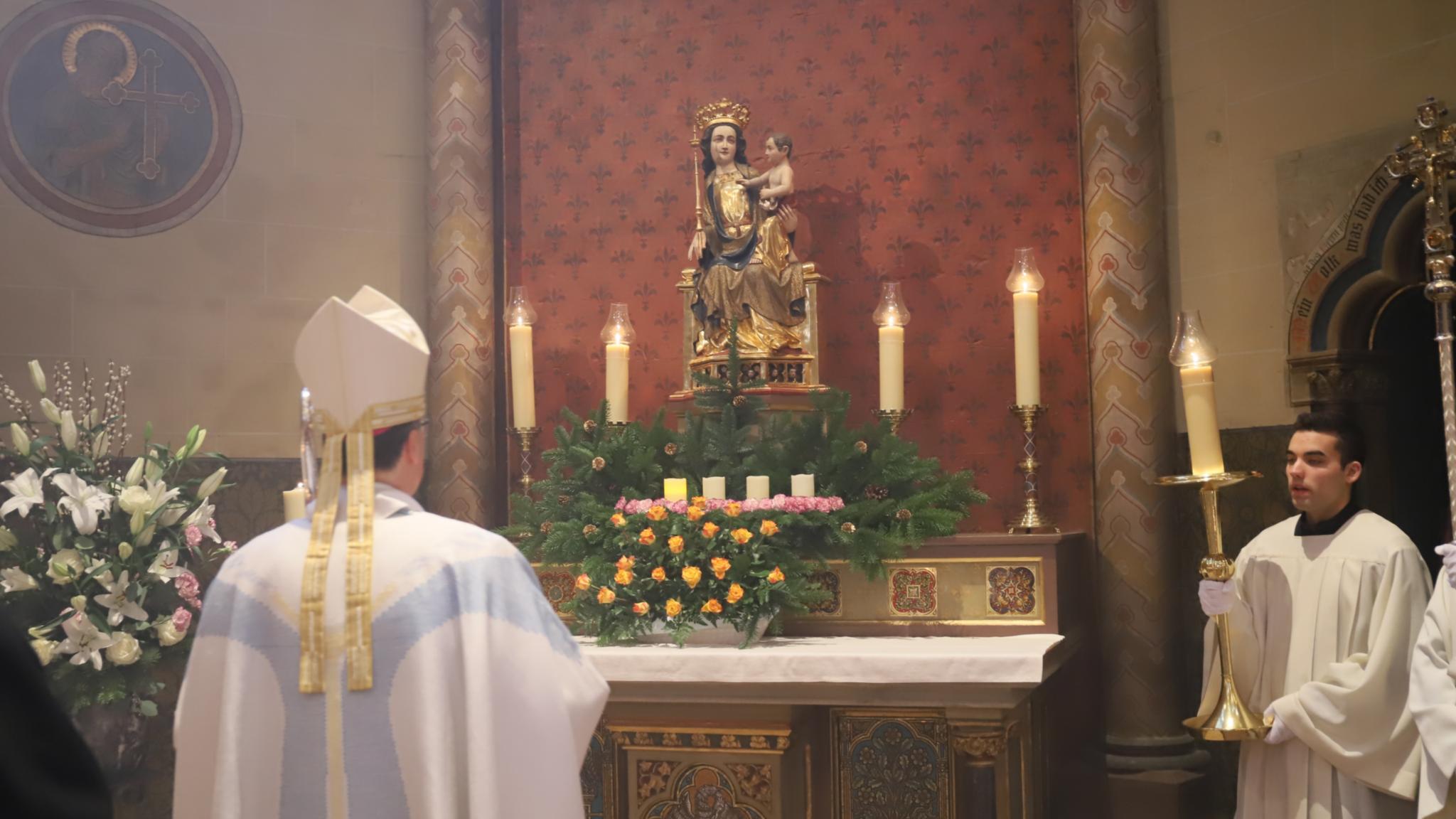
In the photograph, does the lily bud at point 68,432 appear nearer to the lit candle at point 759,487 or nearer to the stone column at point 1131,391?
the lit candle at point 759,487

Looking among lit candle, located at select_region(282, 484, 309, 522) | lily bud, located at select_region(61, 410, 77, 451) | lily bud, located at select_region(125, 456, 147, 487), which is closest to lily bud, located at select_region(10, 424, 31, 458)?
lily bud, located at select_region(61, 410, 77, 451)

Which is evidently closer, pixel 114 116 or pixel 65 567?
pixel 65 567

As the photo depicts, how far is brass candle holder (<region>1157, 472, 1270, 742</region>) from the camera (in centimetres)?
442

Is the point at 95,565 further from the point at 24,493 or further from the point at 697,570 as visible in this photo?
the point at 697,570

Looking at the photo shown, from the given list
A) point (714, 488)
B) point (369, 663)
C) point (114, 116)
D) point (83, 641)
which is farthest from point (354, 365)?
point (114, 116)

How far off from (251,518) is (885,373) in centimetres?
340

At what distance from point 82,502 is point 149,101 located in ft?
11.1

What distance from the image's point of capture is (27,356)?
21.8 feet

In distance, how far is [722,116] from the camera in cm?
628

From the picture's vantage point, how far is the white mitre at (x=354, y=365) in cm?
284

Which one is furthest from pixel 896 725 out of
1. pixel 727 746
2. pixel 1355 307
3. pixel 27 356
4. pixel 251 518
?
pixel 27 356

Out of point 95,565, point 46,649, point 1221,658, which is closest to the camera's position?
point 46,649

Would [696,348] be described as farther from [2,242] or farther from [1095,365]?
[2,242]

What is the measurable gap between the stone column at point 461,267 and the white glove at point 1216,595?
399 cm
